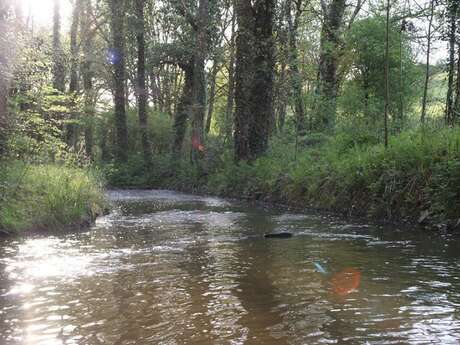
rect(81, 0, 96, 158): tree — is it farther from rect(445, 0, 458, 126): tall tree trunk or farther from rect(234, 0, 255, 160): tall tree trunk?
rect(445, 0, 458, 126): tall tree trunk

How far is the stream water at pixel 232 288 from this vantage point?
3758 mm

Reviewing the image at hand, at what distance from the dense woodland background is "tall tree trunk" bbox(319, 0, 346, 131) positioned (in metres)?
0.07

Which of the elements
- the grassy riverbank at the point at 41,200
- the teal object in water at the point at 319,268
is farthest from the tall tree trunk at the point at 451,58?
the grassy riverbank at the point at 41,200

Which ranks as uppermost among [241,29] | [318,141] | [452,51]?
[241,29]

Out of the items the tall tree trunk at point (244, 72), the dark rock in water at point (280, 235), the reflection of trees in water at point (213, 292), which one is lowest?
the reflection of trees in water at point (213, 292)

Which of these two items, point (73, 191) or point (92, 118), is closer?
point (73, 191)

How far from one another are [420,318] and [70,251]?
4853 millimetres

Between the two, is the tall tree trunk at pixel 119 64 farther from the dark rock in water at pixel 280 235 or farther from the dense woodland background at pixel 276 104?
the dark rock in water at pixel 280 235

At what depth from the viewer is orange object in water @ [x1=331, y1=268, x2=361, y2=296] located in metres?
4.80

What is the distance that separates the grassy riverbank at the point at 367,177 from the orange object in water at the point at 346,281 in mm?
3241

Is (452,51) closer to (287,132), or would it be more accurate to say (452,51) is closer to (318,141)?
(318,141)

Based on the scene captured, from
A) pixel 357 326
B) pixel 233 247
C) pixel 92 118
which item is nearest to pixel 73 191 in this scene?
pixel 233 247

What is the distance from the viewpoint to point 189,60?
94.3ft

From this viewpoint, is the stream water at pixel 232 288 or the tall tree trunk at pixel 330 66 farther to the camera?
the tall tree trunk at pixel 330 66
